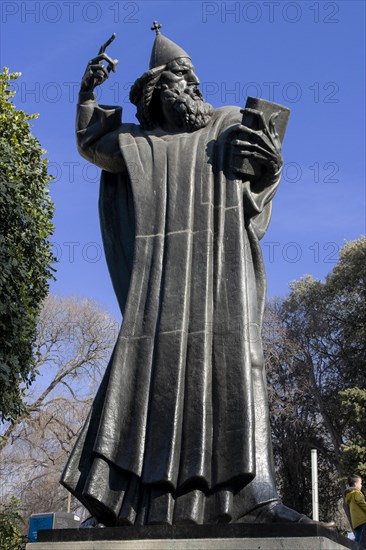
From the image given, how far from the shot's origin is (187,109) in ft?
21.4

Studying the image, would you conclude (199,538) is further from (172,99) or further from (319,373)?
(319,373)

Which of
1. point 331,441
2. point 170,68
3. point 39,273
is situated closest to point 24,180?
point 39,273

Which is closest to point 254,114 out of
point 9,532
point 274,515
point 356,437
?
point 274,515

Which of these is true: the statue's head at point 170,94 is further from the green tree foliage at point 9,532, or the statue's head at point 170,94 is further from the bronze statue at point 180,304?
the green tree foliage at point 9,532

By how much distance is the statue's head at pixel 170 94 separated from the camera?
6547 mm

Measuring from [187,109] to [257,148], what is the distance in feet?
2.41

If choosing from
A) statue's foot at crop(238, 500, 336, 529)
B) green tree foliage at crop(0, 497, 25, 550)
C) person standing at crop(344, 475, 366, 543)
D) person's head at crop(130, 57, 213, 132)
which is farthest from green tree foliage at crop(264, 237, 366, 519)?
statue's foot at crop(238, 500, 336, 529)

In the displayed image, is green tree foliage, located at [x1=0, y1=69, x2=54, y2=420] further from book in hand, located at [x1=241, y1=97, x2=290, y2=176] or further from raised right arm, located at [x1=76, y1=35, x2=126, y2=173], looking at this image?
book in hand, located at [x1=241, y1=97, x2=290, y2=176]

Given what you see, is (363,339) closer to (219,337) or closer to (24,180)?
(24,180)

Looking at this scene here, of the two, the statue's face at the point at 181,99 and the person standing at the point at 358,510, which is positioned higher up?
the statue's face at the point at 181,99

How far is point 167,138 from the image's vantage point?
6570 millimetres

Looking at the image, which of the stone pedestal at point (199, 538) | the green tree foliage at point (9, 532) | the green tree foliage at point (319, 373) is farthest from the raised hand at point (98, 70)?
the green tree foliage at point (319, 373)

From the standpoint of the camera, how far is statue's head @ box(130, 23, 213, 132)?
655 centimetres

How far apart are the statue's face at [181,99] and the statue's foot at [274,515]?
9.40 feet
